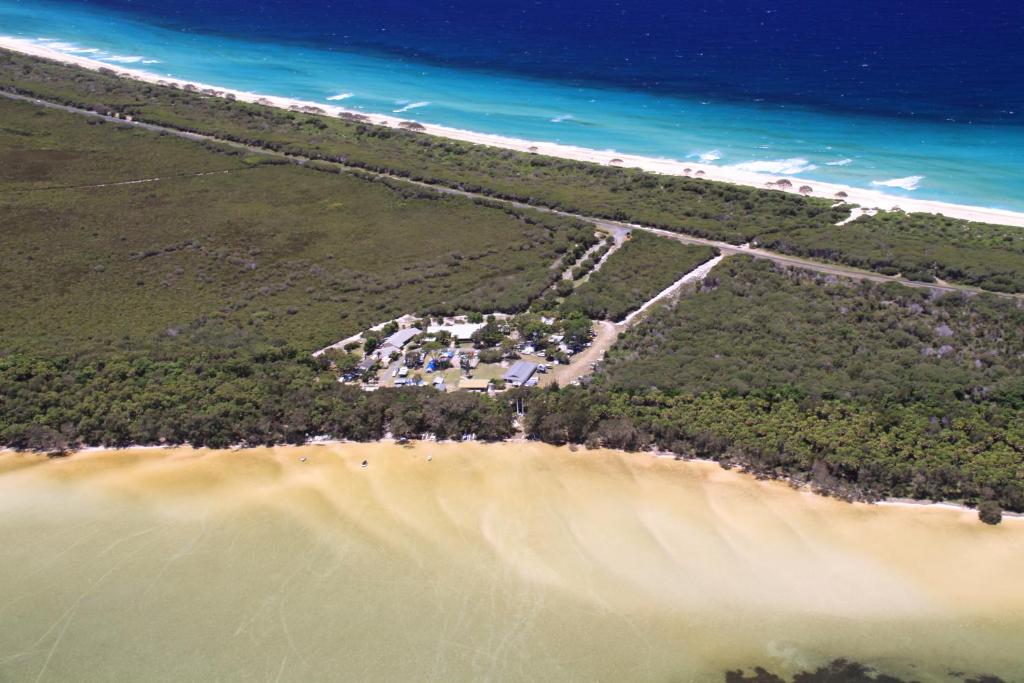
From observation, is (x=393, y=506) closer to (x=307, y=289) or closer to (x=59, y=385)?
(x=59, y=385)

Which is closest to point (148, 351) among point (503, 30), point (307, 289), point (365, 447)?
point (307, 289)

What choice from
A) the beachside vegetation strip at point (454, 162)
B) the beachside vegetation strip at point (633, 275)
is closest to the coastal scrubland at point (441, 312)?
the beachside vegetation strip at point (633, 275)

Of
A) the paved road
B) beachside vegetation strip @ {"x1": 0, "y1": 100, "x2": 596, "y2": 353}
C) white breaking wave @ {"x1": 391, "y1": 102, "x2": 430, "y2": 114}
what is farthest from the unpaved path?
white breaking wave @ {"x1": 391, "y1": 102, "x2": 430, "y2": 114}

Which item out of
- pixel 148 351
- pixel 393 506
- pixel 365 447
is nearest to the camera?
pixel 393 506

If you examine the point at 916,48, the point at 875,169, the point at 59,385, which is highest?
the point at 916,48

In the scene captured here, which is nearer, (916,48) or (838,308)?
(838,308)

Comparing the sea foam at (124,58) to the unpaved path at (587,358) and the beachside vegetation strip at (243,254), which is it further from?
the unpaved path at (587,358)

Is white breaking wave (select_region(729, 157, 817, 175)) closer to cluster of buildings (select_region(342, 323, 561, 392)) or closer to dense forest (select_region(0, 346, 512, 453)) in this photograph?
cluster of buildings (select_region(342, 323, 561, 392))

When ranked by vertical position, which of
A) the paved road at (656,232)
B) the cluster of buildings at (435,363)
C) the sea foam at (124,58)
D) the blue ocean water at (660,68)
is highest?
the blue ocean water at (660,68)
